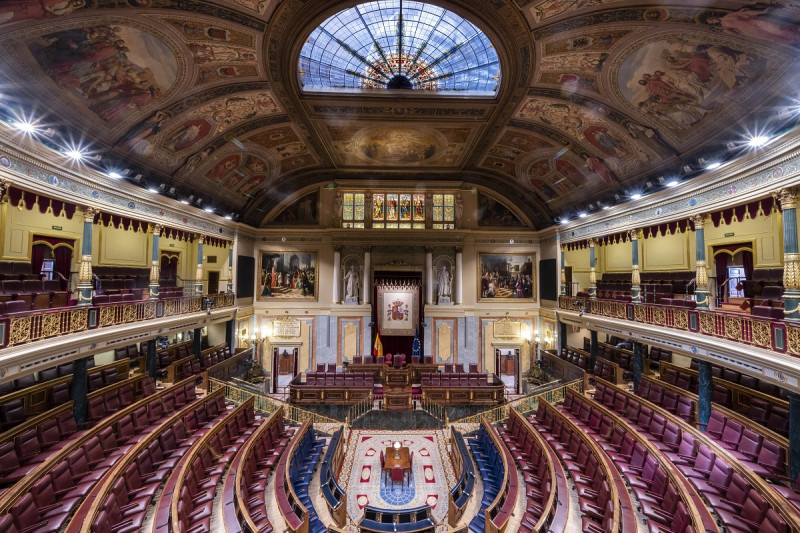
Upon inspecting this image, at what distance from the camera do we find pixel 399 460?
32.3 feet

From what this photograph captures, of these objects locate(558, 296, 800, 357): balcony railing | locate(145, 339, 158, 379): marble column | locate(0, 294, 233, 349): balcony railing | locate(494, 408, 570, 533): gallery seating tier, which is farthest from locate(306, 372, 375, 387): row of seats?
locate(558, 296, 800, 357): balcony railing

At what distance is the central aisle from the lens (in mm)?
8734

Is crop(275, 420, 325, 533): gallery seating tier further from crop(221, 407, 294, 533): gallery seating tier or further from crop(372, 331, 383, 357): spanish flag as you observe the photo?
crop(372, 331, 383, 357): spanish flag

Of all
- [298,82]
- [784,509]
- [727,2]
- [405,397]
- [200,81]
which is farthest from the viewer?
[405,397]

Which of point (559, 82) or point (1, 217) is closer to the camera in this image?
point (559, 82)

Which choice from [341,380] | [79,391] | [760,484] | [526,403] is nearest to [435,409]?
[526,403]

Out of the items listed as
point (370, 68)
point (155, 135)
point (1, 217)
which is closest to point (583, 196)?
point (370, 68)

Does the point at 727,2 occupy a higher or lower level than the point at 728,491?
higher

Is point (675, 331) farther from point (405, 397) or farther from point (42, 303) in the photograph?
point (42, 303)

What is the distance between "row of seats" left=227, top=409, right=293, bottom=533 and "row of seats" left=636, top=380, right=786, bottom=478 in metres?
10.1

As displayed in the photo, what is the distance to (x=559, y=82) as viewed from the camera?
32.3 ft

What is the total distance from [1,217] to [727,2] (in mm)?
19252

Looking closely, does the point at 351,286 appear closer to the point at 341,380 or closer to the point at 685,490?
the point at 341,380

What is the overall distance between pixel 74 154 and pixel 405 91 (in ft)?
30.6
